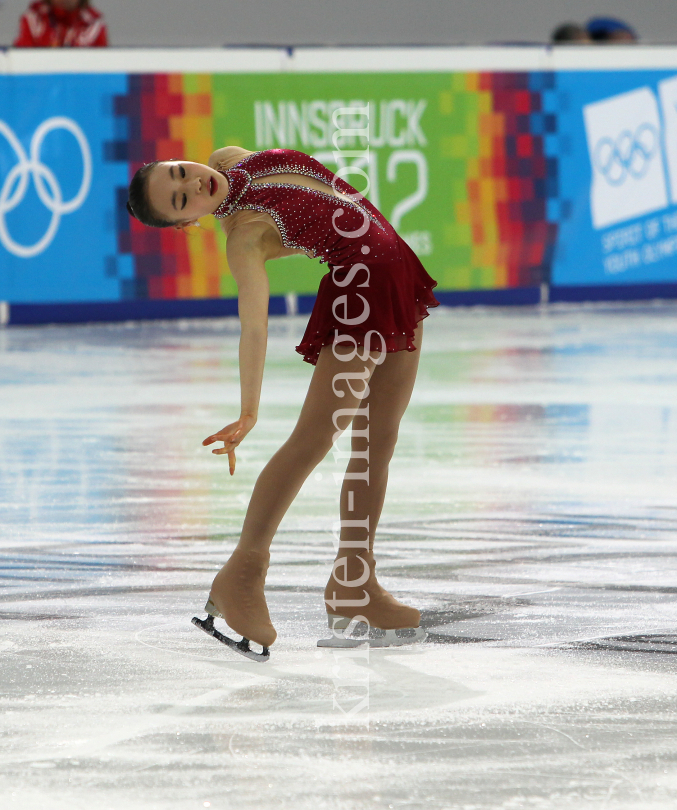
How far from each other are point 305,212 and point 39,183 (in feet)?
28.6

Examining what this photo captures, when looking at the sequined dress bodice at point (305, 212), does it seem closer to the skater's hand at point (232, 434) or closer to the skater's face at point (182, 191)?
the skater's face at point (182, 191)

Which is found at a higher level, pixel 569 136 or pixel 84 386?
pixel 569 136

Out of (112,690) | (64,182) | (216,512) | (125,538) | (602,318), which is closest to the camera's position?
(112,690)

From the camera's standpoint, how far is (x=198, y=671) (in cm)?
325

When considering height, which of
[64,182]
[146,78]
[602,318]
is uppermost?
[146,78]

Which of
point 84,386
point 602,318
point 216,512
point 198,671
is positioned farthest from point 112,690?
point 602,318

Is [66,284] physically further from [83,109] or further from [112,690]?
[112,690]

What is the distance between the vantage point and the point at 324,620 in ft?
12.0

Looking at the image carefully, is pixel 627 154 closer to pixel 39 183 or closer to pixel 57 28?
pixel 57 28

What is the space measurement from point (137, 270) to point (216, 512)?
720cm

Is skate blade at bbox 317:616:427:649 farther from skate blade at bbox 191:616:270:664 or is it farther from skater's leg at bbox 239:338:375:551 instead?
skater's leg at bbox 239:338:375:551

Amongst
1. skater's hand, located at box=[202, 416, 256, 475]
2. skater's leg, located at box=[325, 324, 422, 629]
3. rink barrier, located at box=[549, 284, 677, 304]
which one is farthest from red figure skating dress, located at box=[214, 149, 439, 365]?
rink barrier, located at box=[549, 284, 677, 304]

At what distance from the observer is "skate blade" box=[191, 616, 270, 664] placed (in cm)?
332

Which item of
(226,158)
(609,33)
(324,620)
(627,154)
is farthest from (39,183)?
(324,620)
